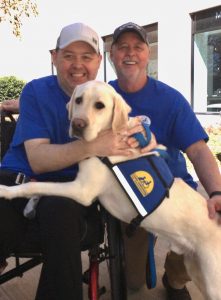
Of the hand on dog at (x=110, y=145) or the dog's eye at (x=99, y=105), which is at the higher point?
the dog's eye at (x=99, y=105)

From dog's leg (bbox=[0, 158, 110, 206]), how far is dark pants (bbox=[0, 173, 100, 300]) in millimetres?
40

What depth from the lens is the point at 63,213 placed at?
2.21m

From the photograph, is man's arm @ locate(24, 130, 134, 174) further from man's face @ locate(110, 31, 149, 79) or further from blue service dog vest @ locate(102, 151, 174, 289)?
man's face @ locate(110, 31, 149, 79)

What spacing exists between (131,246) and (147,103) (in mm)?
1109

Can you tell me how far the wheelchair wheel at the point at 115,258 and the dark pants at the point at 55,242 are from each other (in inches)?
8.4

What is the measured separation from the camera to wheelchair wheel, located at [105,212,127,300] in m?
2.48

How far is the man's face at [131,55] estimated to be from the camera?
301 centimetres

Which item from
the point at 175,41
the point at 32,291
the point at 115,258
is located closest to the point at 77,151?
the point at 115,258

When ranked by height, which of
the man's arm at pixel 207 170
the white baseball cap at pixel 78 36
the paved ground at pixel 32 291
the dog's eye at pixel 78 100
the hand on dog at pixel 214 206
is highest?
the white baseball cap at pixel 78 36

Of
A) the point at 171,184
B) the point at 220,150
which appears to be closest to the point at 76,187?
the point at 171,184

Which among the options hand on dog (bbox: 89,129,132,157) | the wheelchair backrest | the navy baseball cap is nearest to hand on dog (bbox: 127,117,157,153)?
hand on dog (bbox: 89,129,132,157)

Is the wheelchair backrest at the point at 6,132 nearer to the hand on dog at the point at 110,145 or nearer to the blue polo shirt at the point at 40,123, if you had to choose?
the blue polo shirt at the point at 40,123

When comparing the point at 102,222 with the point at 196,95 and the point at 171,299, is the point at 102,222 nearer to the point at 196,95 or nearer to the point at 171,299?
the point at 171,299

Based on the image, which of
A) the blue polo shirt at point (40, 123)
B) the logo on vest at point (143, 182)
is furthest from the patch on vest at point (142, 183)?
the blue polo shirt at point (40, 123)
